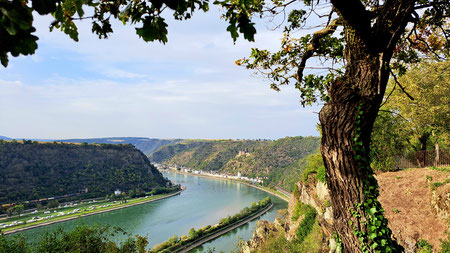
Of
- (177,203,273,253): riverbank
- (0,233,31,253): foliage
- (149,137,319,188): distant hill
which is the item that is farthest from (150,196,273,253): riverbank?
(149,137,319,188): distant hill

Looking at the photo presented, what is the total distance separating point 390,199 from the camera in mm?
8961

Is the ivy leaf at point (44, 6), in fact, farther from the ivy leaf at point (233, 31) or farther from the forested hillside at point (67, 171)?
the forested hillside at point (67, 171)

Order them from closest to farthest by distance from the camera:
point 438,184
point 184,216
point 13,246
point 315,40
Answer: point 315,40 < point 438,184 < point 13,246 < point 184,216

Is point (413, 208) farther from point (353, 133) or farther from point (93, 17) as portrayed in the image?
point (93, 17)

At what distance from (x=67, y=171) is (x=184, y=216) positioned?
1801 inches

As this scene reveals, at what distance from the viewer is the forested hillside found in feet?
188

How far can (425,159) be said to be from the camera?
12117 mm

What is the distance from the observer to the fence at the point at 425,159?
36.7ft

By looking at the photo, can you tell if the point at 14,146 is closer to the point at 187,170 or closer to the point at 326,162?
the point at 187,170

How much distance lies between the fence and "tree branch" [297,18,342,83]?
12.2m

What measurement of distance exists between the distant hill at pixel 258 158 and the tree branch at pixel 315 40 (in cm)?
7082

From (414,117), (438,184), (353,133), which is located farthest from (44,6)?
(414,117)

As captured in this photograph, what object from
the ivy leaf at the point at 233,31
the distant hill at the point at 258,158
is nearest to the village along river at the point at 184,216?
Result: the distant hill at the point at 258,158

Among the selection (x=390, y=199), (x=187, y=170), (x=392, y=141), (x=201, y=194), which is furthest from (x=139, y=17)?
(x=187, y=170)
